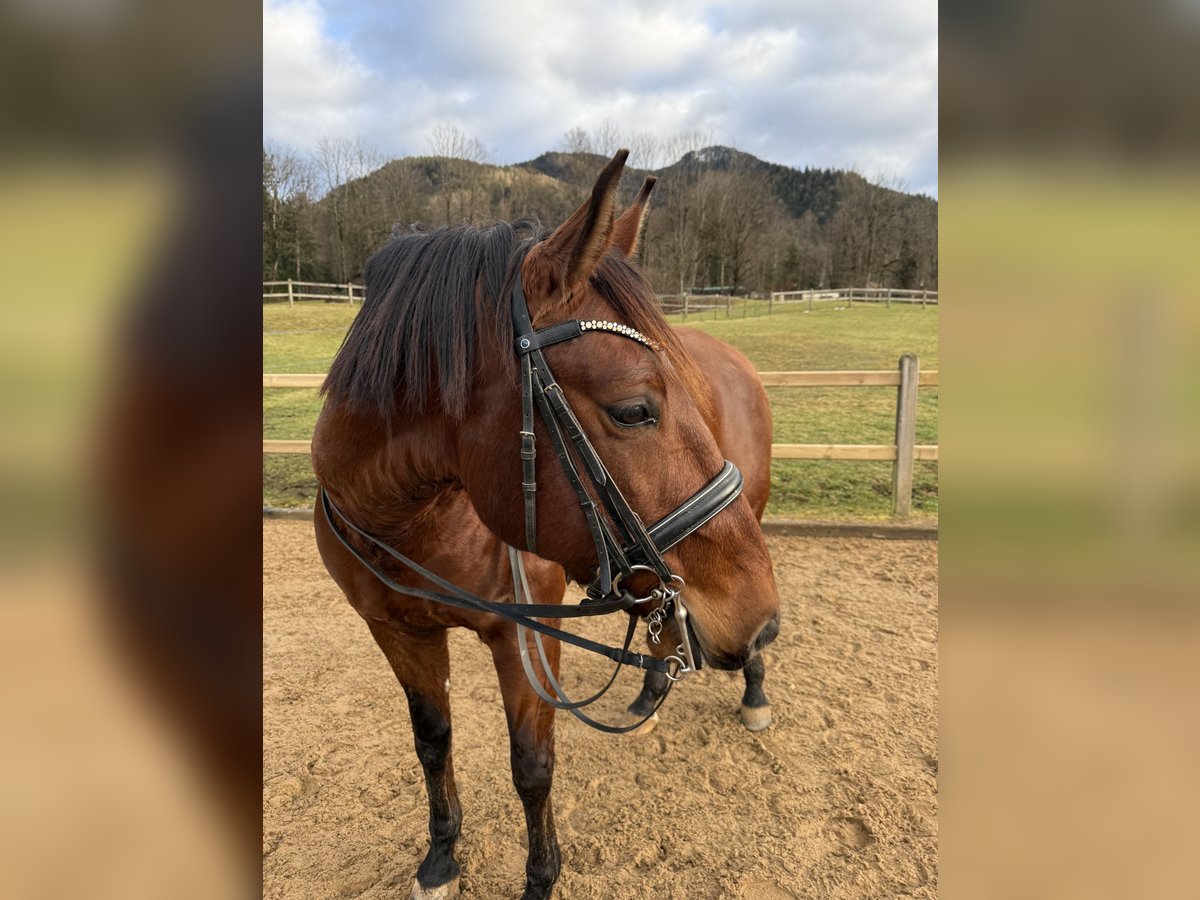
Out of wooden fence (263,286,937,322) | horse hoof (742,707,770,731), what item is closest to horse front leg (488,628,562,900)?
horse hoof (742,707,770,731)

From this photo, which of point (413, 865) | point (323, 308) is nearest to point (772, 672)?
point (413, 865)

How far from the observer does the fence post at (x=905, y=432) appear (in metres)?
7.05

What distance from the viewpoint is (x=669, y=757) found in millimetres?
3570

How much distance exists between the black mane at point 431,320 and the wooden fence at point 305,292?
84.0 feet

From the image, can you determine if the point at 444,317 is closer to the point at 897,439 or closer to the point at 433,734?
the point at 433,734

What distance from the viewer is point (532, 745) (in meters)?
2.40

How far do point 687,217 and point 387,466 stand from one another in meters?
40.3

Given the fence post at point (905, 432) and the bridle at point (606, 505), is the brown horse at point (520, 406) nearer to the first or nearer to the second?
the bridle at point (606, 505)

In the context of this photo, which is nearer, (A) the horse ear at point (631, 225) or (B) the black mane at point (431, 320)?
(B) the black mane at point (431, 320)

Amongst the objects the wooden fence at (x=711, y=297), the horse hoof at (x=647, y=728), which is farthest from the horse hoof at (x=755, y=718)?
the wooden fence at (x=711, y=297)
